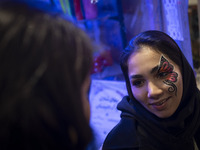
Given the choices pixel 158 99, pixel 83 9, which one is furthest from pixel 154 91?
pixel 83 9

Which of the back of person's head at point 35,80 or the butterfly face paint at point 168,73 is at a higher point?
the back of person's head at point 35,80

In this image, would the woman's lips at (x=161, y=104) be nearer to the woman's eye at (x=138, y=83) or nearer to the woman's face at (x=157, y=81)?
the woman's face at (x=157, y=81)

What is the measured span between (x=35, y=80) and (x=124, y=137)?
32.5 inches

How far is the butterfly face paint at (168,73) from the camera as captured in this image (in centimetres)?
98

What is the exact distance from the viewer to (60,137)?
41 cm

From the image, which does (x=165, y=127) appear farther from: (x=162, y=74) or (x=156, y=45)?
(x=156, y=45)

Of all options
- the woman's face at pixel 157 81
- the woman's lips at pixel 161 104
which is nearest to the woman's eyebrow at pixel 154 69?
the woman's face at pixel 157 81

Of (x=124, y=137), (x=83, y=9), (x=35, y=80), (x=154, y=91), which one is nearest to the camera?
(x=35, y=80)

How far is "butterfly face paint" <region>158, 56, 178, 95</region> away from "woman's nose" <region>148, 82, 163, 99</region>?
1.9 inches

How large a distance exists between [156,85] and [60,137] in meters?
0.66

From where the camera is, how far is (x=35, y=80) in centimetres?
38

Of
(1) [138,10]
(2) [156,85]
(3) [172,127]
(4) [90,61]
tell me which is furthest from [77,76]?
(1) [138,10]

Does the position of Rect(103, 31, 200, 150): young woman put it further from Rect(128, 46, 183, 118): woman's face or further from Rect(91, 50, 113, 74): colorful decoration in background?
Rect(91, 50, 113, 74): colorful decoration in background

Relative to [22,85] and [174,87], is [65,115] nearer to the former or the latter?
[22,85]
